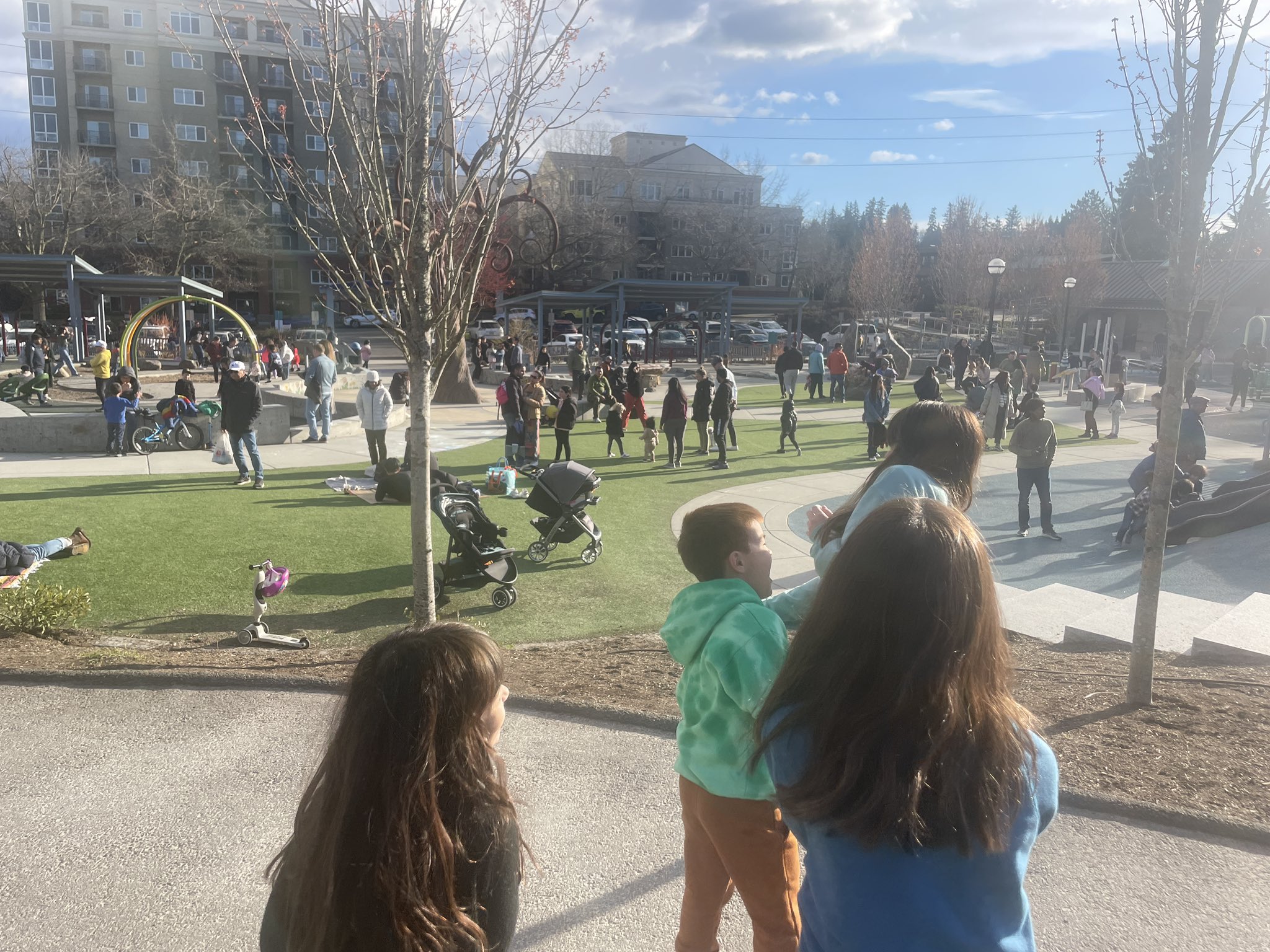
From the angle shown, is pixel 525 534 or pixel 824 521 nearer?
pixel 824 521

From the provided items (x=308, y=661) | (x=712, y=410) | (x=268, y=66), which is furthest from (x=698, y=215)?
(x=308, y=661)

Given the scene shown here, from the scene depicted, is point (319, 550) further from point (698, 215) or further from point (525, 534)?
point (698, 215)

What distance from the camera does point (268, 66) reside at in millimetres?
58531

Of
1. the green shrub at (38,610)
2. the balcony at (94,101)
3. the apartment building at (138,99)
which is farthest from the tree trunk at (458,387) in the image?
the balcony at (94,101)

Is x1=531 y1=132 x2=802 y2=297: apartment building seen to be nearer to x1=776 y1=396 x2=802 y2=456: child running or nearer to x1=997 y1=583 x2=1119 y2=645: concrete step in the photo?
x1=776 y1=396 x2=802 y2=456: child running

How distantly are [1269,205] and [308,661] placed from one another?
7.00 m

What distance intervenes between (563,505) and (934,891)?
26.4 ft

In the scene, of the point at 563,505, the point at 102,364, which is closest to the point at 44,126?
the point at 102,364

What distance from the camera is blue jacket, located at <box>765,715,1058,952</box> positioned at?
1639 millimetres

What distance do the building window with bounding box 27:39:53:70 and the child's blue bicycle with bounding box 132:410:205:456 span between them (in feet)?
202

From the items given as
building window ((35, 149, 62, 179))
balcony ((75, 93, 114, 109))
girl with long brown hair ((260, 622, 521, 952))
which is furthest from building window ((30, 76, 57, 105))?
girl with long brown hair ((260, 622, 521, 952))

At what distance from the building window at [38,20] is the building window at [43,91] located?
9.71 ft

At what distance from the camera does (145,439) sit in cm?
1595

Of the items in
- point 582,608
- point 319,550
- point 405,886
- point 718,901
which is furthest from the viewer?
point 319,550
